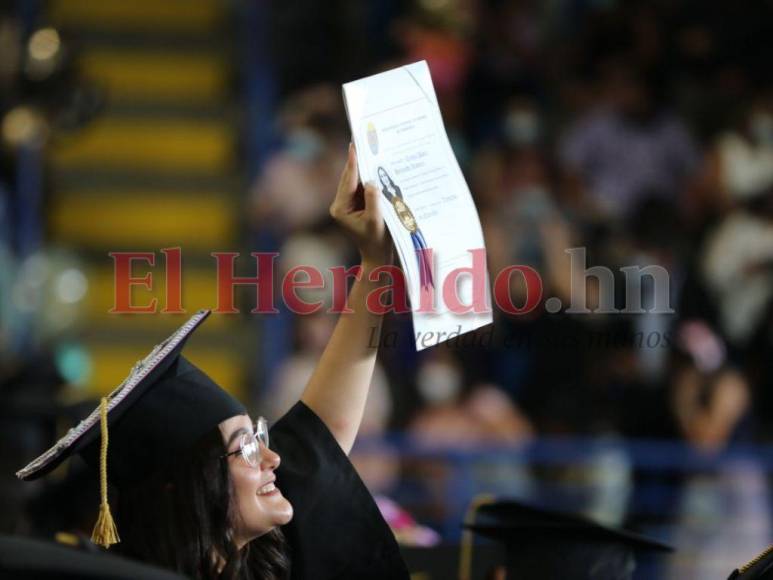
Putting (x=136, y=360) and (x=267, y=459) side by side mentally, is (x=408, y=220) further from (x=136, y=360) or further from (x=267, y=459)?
(x=136, y=360)

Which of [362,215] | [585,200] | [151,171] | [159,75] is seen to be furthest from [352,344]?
[159,75]

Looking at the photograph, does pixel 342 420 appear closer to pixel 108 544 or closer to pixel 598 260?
pixel 108 544

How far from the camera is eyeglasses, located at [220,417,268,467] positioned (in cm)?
272

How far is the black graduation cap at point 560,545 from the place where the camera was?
3.23 metres

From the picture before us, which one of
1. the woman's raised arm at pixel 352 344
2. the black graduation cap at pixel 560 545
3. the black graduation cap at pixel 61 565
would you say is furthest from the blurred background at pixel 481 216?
the black graduation cap at pixel 61 565

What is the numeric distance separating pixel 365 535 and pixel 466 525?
36cm

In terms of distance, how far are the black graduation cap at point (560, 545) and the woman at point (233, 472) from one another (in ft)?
1.31

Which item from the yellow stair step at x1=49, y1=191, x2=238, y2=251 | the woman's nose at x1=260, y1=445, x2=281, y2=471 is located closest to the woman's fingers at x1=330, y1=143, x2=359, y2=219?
the woman's nose at x1=260, y1=445, x2=281, y2=471

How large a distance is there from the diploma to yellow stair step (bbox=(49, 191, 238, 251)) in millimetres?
5504

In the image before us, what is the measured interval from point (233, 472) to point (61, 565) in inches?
38.7

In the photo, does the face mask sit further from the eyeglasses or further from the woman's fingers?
the eyeglasses

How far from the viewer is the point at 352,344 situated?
3.00 meters

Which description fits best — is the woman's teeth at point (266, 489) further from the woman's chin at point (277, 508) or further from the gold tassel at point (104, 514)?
the gold tassel at point (104, 514)

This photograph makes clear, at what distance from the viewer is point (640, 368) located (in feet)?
22.4
